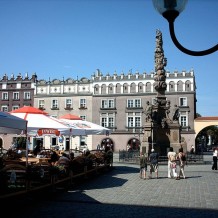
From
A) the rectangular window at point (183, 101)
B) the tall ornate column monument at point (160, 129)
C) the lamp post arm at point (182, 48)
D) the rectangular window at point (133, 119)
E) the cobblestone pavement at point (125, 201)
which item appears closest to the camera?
the lamp post arm at point (182, 48)

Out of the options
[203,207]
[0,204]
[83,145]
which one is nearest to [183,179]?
[203,207]

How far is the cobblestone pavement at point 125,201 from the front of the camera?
8.90m

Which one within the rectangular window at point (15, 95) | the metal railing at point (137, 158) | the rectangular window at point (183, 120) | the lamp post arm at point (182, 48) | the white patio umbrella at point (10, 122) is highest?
the rectangular window at point (15, 95)

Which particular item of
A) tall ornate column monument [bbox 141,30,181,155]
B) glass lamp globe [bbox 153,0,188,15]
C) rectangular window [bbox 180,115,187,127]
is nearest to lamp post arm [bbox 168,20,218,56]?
glass lamp globe [bbox 153,0,188,15]

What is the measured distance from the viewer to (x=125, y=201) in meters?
10.6

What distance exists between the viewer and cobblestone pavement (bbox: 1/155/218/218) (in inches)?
350

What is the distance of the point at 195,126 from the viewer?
5306 centimetres

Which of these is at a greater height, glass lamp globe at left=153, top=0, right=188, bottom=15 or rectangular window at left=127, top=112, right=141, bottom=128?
rectangular window at left=127, top=112, right=141, bottom=128

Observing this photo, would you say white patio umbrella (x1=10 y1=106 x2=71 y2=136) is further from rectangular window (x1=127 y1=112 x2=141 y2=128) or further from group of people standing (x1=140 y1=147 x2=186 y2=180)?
rectangular window (x1=127 y1=112 x2=141 y2=128)

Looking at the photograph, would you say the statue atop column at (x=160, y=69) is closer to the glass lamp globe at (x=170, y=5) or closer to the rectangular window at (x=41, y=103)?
the glass lamp globe at (x=170, y=5)

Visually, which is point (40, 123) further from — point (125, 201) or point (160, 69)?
point (160, 69)

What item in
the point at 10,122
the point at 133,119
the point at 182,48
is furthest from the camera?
the point at 133,119

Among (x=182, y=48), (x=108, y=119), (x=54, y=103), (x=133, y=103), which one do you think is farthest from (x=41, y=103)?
(x=182, y=48)

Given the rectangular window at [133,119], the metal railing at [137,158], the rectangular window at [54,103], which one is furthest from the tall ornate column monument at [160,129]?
the rectangular window at [54,103]
